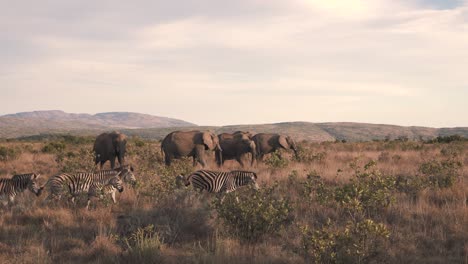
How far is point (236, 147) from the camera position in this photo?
23125 mm

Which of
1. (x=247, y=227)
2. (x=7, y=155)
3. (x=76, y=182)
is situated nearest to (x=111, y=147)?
(x=7, y=155)

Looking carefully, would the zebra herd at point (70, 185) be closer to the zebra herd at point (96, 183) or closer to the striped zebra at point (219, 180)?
the zebra herd at point (96, 183)

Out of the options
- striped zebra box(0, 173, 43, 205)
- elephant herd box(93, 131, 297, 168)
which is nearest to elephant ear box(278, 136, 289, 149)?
elephant herd box(93, 131, 297, 168)

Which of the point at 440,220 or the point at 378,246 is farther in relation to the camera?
the point at 440,220

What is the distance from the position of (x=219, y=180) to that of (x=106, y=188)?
319 centimetres

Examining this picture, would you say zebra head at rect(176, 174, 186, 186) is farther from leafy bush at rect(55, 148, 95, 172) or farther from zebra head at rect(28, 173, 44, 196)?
leafy bush at rect(55, 148, 95, 172)

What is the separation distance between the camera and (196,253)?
24.1 ft

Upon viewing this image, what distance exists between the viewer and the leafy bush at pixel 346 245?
610 centimetres

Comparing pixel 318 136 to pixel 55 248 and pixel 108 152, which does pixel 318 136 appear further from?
pixel 55 248

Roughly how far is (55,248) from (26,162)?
16.4 m

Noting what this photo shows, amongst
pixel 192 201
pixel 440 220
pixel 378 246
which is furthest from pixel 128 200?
pixel 440 220

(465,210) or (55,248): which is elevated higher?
(465,210)

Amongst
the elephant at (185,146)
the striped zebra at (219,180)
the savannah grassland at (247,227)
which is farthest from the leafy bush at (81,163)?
the striped zebra at (219,180)

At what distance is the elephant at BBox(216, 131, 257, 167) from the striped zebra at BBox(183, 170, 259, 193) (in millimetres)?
10080
